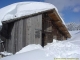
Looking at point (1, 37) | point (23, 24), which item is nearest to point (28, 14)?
point (23, 24)

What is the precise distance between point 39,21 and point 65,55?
581 centimetres

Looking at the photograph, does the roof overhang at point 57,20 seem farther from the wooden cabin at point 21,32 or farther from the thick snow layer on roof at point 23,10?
the thick snow layer on roof at point 23,10

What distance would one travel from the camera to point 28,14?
46.7 ft

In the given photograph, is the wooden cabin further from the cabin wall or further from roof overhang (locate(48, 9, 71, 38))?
roof overhang (locate(48, 9, 71, 38))

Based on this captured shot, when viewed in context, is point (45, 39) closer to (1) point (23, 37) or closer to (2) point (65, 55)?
(1) point (23, 37)

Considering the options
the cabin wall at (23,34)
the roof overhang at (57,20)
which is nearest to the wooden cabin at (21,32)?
the cabin wall at (23,34)

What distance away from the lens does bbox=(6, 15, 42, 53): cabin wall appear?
47.0ft

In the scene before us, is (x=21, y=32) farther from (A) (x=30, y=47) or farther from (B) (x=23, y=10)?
(B) (x=23, y=10)

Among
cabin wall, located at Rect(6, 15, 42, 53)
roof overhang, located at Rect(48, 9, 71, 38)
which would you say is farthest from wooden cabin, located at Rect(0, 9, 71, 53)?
roof overhang, located at Rect(48, 9, 71, 38)

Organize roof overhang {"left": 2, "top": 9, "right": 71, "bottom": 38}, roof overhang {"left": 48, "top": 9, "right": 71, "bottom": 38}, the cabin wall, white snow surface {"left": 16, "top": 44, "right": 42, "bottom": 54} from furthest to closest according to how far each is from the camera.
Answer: roof overhang {"left": 48, "top": 9, "right": 71, "bottom": 38}, roof overhang {"left": 2, "top": 9, "right": 71, "bottom": 38}, the cabin wall, white snow surface {"left": 16, "top": 44, "right": 42, "bottom": 54}

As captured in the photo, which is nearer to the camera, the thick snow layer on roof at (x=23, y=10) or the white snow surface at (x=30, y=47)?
the white snow surface at (x=30, y=47)

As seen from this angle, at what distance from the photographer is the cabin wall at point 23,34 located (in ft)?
47.0

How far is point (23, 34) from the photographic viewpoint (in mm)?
14375

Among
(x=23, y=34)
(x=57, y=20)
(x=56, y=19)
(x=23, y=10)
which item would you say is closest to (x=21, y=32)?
(x=23, y=34)
